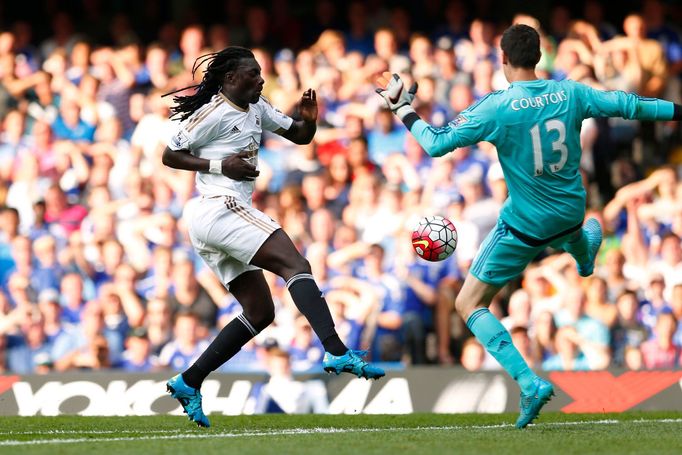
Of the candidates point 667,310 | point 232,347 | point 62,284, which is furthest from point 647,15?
point 232,347

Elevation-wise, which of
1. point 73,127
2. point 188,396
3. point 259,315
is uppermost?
point 73,127

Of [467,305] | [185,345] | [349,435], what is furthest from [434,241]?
[185,345]

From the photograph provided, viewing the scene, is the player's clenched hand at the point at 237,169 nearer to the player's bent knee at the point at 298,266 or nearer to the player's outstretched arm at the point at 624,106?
the player's bent knee at the point at 298,266

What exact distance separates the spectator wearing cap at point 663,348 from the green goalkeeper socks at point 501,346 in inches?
156

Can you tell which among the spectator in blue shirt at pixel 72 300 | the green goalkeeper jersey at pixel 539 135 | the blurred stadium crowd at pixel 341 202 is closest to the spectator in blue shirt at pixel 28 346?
the blurred stadium crowd at pixel 341 202

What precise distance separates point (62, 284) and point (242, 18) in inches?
211

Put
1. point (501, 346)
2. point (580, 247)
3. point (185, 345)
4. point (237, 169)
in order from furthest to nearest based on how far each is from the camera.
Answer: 1. point (185, 345)
2. point (580, 247)
3. point (237, 169)
4. point (501, 346)

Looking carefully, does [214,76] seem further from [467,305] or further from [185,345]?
[185,345]

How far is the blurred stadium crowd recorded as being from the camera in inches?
470

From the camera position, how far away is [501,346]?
24.9 ft

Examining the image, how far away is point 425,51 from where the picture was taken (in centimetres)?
1465

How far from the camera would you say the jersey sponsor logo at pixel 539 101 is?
7.46 m

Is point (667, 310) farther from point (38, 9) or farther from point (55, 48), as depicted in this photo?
point (38, 9)

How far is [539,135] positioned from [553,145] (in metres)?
0.11
